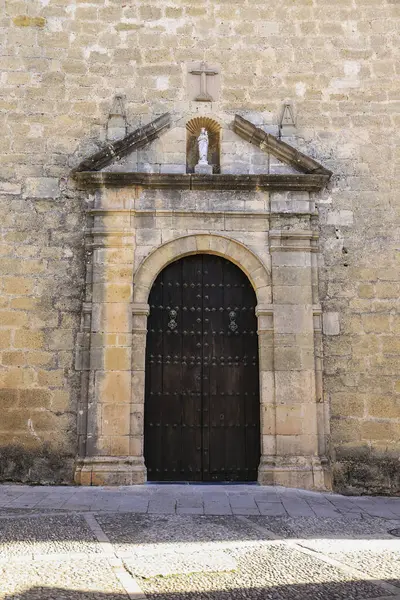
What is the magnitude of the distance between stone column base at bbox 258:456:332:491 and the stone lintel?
291cm

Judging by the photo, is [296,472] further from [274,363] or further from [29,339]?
[29,339]

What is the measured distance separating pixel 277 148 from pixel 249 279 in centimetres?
154

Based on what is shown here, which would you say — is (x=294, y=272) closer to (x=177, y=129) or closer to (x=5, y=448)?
(x=177, y=129)

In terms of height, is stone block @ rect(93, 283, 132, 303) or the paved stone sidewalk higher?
stone block @ rect(93, 283, 132, 303)

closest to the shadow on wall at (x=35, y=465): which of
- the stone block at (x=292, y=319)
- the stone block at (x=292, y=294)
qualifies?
the stone block at (x=292, y=319)

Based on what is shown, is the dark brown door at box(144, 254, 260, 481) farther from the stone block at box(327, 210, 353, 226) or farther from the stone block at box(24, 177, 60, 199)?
the stone block at box(24, 177, 60, 199)

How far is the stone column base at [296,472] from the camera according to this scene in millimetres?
5172

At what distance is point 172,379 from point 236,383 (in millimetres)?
683

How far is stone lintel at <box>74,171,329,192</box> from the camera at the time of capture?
5789 mm

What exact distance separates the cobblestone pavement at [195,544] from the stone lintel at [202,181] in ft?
10.4

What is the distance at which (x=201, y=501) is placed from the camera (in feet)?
14.8

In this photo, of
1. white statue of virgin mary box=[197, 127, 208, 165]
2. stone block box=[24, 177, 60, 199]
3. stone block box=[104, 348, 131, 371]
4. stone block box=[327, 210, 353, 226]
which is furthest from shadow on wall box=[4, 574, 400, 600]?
white statue of virgin mary box=[197, 127, 208, 165]

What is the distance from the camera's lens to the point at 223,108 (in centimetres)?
625

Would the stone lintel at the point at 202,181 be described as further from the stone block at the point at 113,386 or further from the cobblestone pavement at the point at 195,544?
the cobblestone pavement at the point at 195,544
